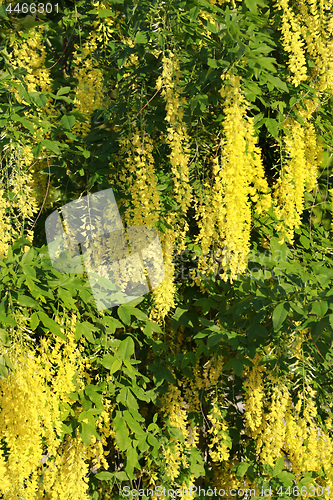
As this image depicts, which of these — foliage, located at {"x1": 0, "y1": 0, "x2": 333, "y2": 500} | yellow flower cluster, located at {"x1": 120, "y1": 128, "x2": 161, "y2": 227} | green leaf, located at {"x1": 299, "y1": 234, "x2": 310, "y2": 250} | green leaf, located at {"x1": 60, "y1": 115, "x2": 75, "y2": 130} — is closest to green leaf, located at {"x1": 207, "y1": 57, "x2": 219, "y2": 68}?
foliage, located at {"x1": 0, "y1": 0, "x2": 333, "y2": 500}

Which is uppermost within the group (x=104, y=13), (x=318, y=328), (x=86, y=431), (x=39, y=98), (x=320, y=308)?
(x=104, y=13)

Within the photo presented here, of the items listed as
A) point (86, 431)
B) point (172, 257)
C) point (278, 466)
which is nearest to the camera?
point (86, 431)

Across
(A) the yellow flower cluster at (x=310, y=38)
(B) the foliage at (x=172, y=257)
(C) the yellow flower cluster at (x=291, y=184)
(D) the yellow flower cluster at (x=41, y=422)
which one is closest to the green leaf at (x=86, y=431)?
(B) the foliage at (x=172, y=257)

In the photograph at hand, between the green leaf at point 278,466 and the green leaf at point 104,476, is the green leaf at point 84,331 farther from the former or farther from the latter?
the green leaf at point 278,466

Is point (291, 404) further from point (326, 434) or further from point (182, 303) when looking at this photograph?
point (182, 303)

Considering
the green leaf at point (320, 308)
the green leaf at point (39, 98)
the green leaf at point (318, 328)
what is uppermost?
the green leaf at point (39, 98)

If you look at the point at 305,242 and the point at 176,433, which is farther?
the point at 305,242

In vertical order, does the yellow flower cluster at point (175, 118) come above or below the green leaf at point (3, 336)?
above

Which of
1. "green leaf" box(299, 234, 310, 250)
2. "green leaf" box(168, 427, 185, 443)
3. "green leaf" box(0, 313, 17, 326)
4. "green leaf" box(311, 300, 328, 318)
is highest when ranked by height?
"green leaf" box(0, 313, 17, 326)

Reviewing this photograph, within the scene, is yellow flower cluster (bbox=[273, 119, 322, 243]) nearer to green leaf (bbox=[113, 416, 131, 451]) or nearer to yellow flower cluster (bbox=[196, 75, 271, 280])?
yellow flower cluster (bbox=[196, 75, 271, 280])

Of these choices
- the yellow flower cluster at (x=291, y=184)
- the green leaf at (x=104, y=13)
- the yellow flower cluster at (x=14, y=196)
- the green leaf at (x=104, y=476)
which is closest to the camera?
the yellow flower cluster at (x=14, y=196)

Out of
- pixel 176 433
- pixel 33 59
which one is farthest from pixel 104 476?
pixel 33 59

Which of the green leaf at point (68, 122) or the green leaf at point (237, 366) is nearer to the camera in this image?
the green leaf at point (237, 366)

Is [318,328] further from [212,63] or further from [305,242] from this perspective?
[212,63]
